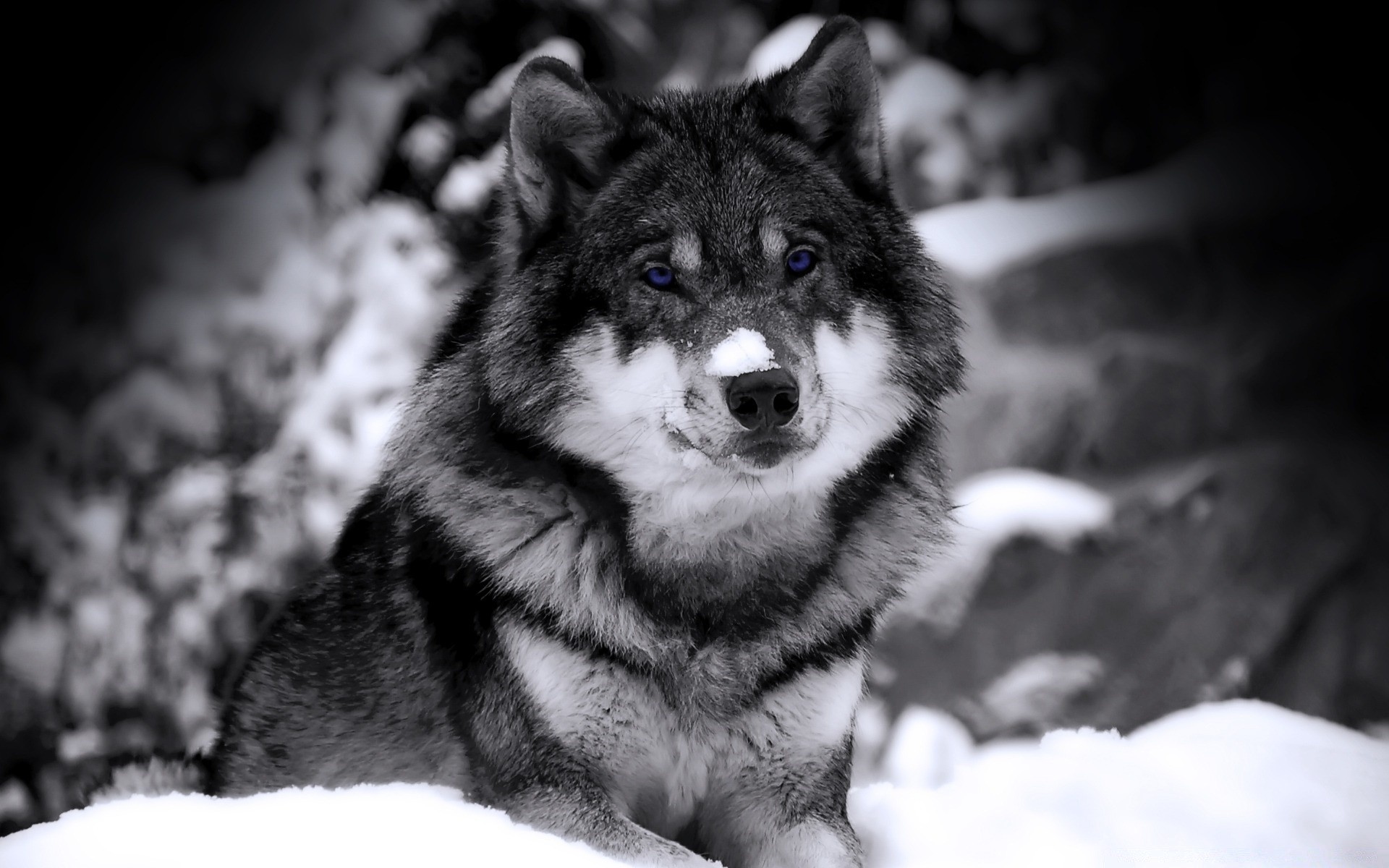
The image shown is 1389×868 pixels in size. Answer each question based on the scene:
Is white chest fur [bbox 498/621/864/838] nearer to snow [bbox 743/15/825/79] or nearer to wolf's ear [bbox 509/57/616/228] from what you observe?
wolf's ear [bbox 509/57/616/228]

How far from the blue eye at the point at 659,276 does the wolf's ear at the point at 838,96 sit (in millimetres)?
571

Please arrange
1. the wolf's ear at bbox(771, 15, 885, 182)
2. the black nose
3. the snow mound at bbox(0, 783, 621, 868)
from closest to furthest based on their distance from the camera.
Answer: the snow mound at bbox(0, 783, 621, 868), the black nose, the wolf's ear at bbox(771, 15, 885, 182)

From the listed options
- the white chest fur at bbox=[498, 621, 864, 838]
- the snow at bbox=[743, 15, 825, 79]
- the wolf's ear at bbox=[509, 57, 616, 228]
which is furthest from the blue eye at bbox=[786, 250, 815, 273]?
the snow at bbox=[743, 15, 825, 79]

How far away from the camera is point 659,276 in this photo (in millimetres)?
2396

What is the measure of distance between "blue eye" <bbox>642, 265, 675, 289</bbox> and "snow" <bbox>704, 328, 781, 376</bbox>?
242 millimetres

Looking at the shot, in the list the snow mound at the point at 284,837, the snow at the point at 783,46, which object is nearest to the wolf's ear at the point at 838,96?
the snow mound at the point at 284,837

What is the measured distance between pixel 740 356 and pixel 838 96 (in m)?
0.87

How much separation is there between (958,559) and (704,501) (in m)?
3.32

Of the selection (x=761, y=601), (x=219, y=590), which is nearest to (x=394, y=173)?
(x=219, y=590)

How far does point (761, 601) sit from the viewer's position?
8.13 ft

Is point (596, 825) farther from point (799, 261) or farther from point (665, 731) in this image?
point (799, 261)

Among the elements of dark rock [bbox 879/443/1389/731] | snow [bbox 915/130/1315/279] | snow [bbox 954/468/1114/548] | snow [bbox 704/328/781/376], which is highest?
snow [bbox 704/328/781/376]

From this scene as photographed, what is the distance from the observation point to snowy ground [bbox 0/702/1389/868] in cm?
186

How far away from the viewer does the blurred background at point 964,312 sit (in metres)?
5.18
